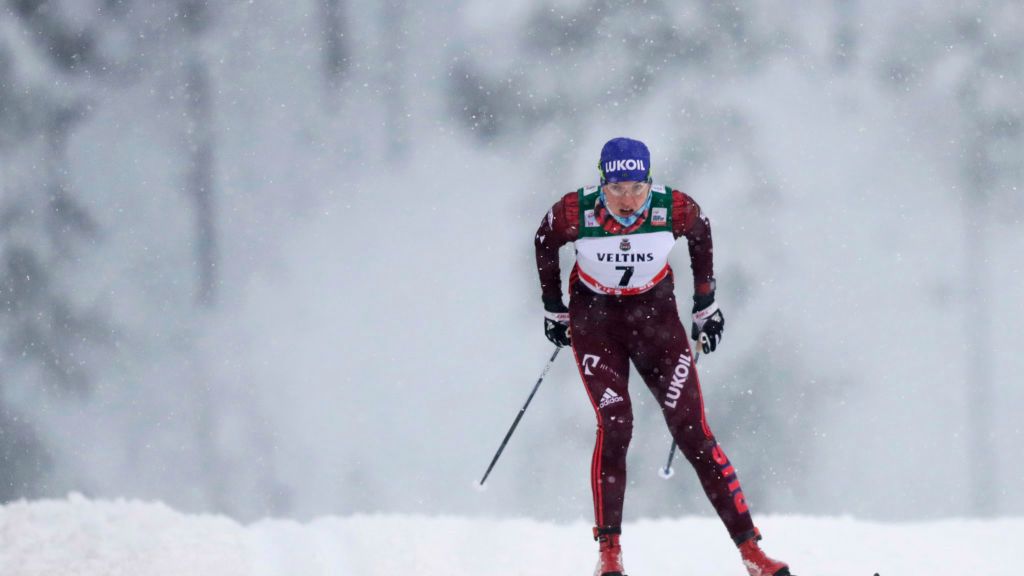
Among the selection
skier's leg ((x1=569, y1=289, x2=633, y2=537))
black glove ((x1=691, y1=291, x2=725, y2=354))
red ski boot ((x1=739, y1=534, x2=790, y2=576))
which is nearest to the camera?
red ski boot ((x1=739, y1=534, x2=790, y2=576))

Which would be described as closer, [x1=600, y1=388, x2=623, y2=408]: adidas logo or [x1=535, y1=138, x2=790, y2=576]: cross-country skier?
[x1=535, y1=138, x2=790, y2=576]: cross-country skier

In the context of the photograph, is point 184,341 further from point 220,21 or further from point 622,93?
point 622,93

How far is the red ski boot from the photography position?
3.65m

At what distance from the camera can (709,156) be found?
20344 mm

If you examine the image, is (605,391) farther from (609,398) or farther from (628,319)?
(628,319)

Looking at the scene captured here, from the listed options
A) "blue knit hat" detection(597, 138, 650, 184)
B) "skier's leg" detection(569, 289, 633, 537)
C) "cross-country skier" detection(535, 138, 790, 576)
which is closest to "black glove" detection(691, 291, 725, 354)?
"cross-country skier" detection(535, 138, 790, 576)

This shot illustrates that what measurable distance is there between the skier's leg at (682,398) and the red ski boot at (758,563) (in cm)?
3

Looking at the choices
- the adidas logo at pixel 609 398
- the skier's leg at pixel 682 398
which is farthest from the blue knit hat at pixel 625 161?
the adidas logo at pixel 609 398

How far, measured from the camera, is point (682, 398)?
4031 millimetres

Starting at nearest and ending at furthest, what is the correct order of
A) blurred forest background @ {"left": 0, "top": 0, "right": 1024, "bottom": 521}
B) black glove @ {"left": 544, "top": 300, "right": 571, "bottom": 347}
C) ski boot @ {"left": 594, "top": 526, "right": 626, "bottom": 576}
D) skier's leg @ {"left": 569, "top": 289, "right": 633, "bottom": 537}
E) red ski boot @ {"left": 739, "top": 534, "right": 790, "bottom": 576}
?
red ski boot @ {"left": 739, "top": 534, "right": 790, "bottom": 576} < ski boot @ {"left": 594, "top": 526, "right": 626, "bottom": 576} < skier's leg @ {"left": 569, "top": 289, "right": 633, "bottom": 537} < black glove @ {"left": 544, "top": 300, "right": 571, "bottom": 347} < blurred forest background @ {"left": 0, "top": 0, "right": 1024, "bottom": 521}

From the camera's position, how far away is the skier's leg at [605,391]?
12.9 feet

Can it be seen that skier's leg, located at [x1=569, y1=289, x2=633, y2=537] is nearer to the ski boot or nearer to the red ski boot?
the ski boot

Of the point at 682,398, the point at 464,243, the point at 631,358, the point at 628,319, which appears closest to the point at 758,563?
the point at 682,398

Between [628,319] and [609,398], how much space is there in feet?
1.31
